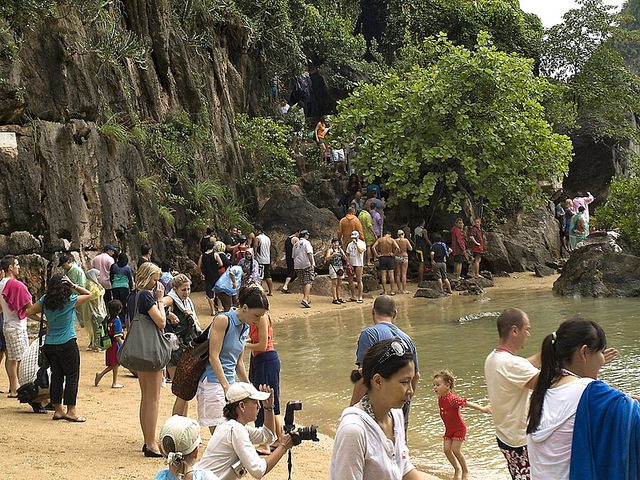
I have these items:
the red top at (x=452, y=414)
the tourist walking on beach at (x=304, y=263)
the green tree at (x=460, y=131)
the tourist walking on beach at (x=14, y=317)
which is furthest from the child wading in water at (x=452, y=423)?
the green tree at (x=460, y=131)

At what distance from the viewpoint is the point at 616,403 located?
3773 millimetres

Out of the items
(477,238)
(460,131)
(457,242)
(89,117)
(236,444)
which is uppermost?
(460,131)

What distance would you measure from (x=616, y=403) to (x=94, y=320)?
10.9 meters

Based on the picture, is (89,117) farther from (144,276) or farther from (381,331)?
(381,331)

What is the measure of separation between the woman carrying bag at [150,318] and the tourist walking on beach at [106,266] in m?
7.22

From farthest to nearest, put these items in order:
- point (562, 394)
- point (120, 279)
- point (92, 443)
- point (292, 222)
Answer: point (292, 222), point (120, 279), point (92, 443), point (562, 394)

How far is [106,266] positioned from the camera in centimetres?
1526

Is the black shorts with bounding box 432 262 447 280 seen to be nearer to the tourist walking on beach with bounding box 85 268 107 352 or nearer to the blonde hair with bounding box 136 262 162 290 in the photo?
the tourist walking on beach with bounding box 85 268 107 352

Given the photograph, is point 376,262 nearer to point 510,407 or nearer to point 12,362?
point 12,362

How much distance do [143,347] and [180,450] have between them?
122 inches

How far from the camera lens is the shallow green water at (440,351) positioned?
30.9 ft

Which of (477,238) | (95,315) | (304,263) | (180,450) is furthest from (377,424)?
(477,238)

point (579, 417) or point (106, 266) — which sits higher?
point (106, 266)

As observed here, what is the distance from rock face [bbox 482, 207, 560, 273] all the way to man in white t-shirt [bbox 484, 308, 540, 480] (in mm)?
20722
